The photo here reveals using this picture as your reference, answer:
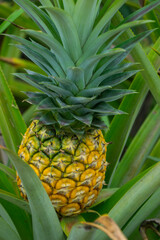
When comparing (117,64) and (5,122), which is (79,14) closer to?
(117,64)

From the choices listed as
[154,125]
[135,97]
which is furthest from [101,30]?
[154,125]

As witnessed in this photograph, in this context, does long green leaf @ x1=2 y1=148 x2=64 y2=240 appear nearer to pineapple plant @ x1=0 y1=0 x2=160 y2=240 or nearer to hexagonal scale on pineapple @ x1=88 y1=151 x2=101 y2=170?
pineapple plant @ x1=0 y1=0 x2=160 y2=240

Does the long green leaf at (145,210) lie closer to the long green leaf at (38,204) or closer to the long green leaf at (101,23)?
the long green leaf at (38,204)

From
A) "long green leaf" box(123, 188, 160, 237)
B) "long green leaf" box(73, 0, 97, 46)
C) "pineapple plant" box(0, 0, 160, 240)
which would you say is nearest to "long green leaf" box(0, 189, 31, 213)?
"pineapple plant" box(0, 0, 160, 240)

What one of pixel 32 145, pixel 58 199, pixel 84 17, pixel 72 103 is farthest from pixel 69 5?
pixel 58 199

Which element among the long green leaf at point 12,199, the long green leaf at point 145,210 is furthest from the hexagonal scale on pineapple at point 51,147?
the long green leaf at point 145,210

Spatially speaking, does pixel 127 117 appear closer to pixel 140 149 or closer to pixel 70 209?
pixel 140 149
